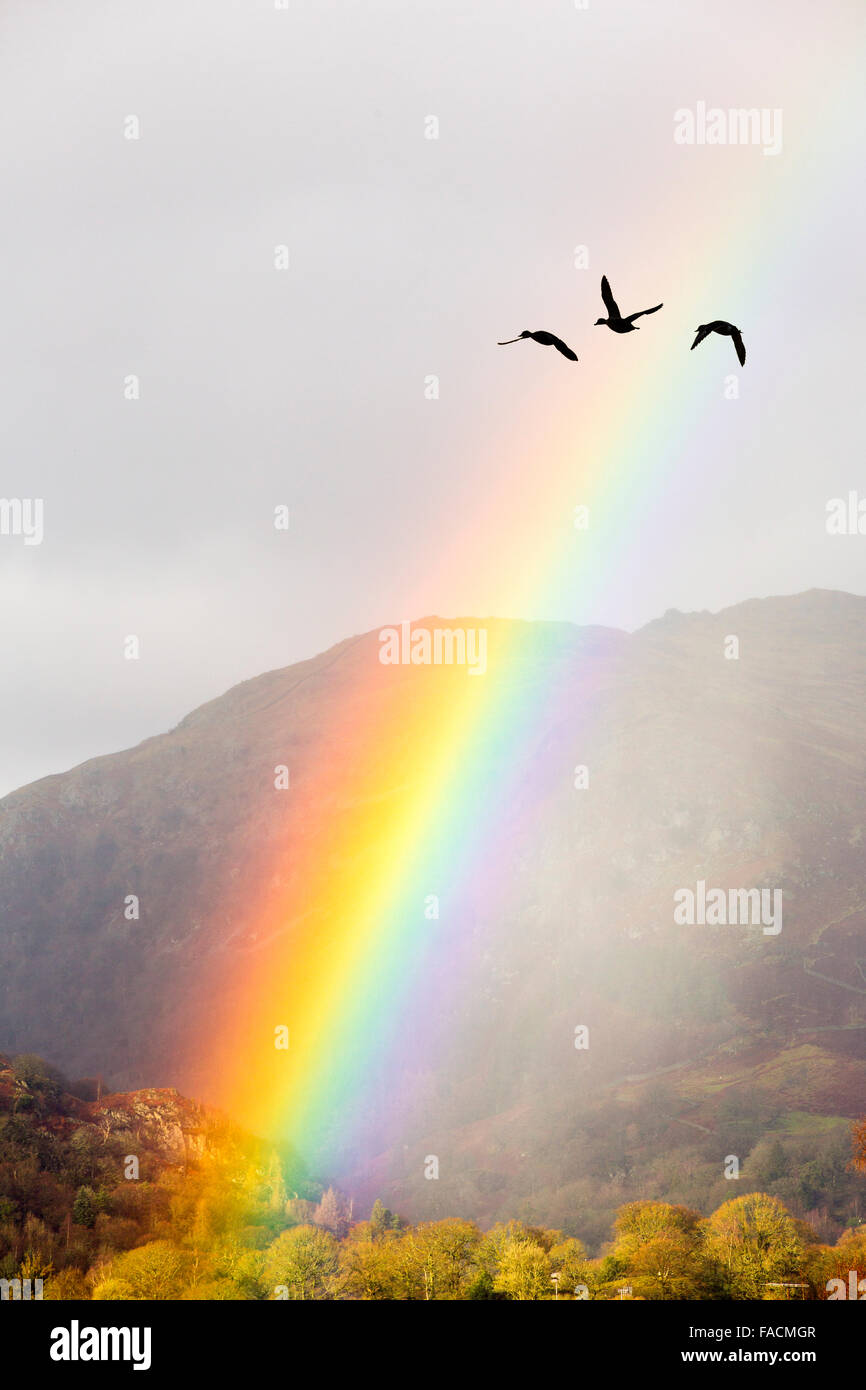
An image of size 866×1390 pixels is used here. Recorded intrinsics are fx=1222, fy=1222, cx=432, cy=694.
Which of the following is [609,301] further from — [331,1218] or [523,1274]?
[331,1218]

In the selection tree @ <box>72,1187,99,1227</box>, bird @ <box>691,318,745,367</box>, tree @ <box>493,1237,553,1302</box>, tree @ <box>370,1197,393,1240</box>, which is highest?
bird @ <box>691,318,745,367</box>

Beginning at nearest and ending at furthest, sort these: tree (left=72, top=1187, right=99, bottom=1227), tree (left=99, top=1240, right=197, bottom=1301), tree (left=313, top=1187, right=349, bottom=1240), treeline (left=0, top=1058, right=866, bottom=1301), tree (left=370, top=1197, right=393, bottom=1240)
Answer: tree (left=99, top=1240, right=197, bottom=1301)
treeline (left=0, top=1058, right=866, bottom=1301)
tree (left=72, top=1187, right=99, bottom=1227)
tree (left=370, top=1197, right=393, bottom=1240)
tree (left=313, top=1187, right=349, bottom=1240)

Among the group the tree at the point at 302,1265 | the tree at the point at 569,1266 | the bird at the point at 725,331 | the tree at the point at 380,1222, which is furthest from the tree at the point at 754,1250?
the bird at the point at 725,331

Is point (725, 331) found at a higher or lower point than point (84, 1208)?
higher

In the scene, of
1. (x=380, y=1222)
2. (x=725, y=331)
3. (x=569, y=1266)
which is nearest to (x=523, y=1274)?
(x=569, y=1266)

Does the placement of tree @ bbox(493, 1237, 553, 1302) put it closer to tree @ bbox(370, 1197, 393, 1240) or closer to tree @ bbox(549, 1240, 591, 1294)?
tree @ bbox(549, 1240, 591, 1294)

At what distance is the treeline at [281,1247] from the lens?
86.2m

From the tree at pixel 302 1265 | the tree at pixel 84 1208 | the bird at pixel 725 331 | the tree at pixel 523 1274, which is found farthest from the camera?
the tree at pixel 84 1208

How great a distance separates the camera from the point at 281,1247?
93438 mm

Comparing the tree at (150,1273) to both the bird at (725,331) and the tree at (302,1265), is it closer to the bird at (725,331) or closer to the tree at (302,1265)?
the tree at (302,1265)

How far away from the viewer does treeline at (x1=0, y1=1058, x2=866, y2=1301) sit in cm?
8625

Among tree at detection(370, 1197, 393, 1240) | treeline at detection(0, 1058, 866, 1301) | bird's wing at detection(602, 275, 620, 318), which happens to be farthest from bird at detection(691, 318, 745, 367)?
tree at detection(370, 1197, 393, 1240)
